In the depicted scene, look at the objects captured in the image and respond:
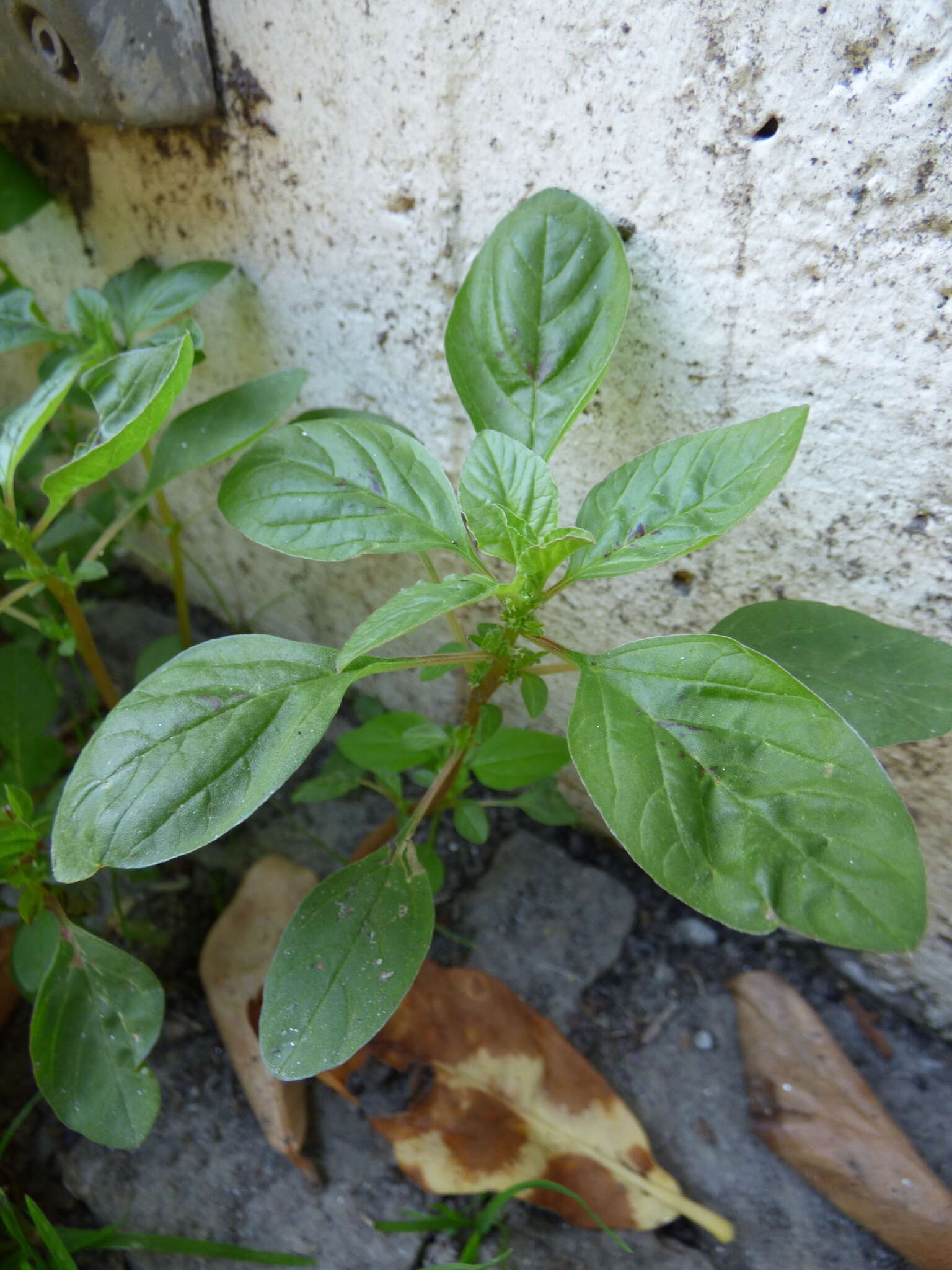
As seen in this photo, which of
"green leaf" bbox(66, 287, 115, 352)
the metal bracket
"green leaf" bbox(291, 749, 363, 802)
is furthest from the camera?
"green leaf" bbox(291, 749, 363, 802)

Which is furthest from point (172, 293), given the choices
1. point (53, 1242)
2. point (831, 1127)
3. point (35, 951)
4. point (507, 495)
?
point (831, 1127)

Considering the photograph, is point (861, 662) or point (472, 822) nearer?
point (861, 662)

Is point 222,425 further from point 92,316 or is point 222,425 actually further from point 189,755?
point 189,755

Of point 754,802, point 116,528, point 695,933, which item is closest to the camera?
point 754,802

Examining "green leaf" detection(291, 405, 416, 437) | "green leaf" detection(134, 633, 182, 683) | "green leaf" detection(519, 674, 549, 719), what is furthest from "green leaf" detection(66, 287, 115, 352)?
"green leaf" detection(519, 674, 549, 719)

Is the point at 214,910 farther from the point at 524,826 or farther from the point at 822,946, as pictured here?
the point at 822,946

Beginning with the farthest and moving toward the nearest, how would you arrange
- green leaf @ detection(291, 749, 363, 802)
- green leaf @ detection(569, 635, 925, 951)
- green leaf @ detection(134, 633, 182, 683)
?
1. green leaf @ detection(134, 633, 182, 683)
2. green leaf @ detection(291, 749, 363, 802)
3. green leaf @ detection(569, 635, 925, 951)

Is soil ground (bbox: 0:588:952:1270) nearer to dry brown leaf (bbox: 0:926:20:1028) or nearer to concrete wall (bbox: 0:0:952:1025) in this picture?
dry brown leaf (bbox: 0:926:20:1028)
